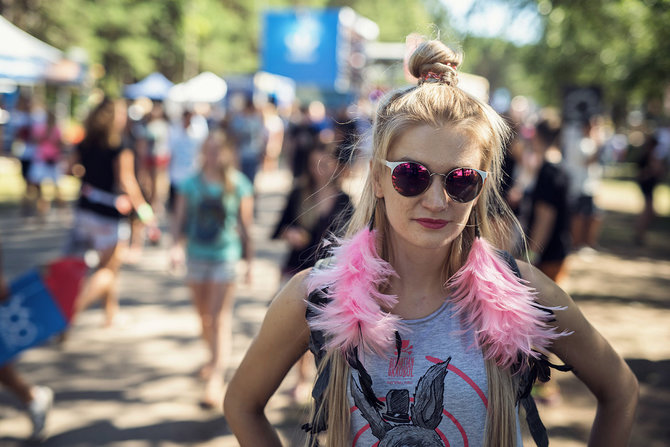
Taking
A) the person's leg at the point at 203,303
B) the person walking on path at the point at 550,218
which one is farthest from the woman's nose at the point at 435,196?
the person walking on path at the point at 550,218

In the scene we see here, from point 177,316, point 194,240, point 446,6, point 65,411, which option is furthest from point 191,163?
point 65,411

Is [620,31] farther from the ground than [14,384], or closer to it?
farther from the ground

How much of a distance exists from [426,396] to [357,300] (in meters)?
0.32

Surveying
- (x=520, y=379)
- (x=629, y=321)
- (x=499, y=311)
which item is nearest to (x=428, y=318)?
(x=499, y=311)

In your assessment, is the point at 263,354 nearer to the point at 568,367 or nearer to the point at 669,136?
the point at 568,367

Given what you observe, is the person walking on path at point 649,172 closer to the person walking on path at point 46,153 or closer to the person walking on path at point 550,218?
the person walking on path at point 550,218

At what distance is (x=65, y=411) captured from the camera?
14.8 feet

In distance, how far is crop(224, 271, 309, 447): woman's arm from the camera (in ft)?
6.11

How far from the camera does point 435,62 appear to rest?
1907mm

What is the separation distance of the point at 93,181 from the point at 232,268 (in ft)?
6.44

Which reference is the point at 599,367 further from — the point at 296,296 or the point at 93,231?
the point at 93,231

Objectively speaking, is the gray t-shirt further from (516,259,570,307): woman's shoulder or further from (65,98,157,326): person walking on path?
(65,98,157,326): person walking on path

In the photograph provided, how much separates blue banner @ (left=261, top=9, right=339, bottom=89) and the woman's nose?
853 inches

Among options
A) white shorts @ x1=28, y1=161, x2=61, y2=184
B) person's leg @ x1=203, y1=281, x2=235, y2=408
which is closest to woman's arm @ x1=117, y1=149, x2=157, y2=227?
person's leg @ x1=203, y1=281, x2=235, y2=408
